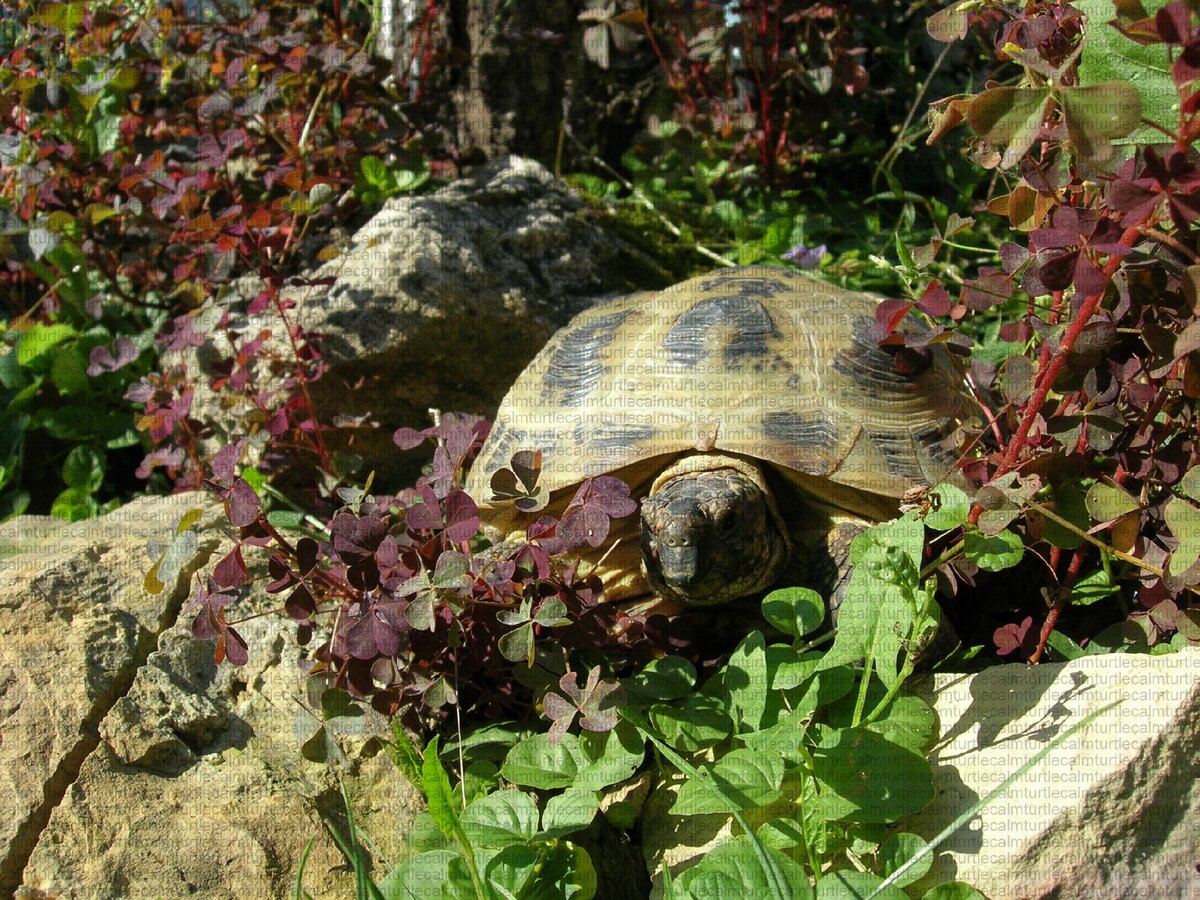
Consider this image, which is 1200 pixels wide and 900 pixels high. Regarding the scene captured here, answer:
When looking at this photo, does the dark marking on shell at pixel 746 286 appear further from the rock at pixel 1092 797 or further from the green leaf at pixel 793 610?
the rock at pixel 1092 797

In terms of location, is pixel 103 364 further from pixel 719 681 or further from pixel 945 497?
pixel 945 497

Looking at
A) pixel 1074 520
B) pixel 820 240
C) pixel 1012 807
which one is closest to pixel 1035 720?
pixel 1012 807

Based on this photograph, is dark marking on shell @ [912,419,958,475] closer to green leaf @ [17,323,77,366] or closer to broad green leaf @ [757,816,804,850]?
broad green leaf @ [757,816,804,850]

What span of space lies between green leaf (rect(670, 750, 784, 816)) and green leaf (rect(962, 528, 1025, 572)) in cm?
47

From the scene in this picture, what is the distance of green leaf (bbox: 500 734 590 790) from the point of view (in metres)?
1.68

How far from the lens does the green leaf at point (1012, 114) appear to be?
136 centimetres

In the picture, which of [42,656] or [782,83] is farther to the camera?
[782,83]

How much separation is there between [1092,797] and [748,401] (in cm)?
106

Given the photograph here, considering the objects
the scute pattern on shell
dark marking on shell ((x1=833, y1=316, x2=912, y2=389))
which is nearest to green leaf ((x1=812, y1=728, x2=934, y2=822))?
the scute pattern on shell

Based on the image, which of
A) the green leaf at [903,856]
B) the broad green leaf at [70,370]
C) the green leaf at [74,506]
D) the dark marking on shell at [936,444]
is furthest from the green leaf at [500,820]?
the broad green leaf at [70,370]

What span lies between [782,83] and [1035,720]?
2996 millimetres

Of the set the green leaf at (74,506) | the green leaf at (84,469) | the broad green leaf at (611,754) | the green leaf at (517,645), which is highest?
the green leaf at (517,645)

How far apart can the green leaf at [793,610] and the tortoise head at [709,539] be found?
Answer: 0.19m

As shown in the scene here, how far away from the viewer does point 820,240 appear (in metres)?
3.85
